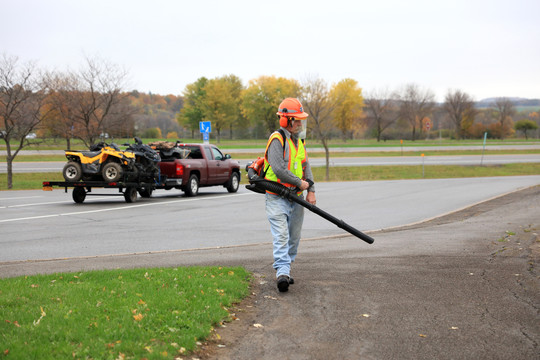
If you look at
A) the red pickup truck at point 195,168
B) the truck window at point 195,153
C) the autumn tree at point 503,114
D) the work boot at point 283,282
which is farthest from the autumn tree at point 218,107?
the work boot at point 283,282

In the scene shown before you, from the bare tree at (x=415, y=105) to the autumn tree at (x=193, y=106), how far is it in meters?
31.5

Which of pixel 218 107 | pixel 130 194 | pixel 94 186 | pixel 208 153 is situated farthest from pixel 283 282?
pixel 218 107

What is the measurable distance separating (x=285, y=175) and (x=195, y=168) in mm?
15127

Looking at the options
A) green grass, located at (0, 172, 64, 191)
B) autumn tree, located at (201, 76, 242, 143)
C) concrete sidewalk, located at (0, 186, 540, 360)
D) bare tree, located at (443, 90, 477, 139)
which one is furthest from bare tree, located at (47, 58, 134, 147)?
bare tree, located at (443, 90, 477, 139)

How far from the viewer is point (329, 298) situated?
6270 mm

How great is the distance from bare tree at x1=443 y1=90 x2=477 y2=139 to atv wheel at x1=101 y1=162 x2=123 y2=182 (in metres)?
75.6

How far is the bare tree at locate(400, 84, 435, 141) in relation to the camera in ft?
303

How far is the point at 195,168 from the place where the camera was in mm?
21312

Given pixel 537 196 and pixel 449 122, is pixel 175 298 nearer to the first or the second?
pixel 537 196

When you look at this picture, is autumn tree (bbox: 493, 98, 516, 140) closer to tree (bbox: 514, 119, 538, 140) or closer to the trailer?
tree (bbox: 514, 119, 538, 140)

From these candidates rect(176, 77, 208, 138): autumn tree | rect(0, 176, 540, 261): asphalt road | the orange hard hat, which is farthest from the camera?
rect(176, 77, 208, 138): autumn tree

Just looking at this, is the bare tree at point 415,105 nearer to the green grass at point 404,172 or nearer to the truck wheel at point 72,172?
the green grass at point 404,172

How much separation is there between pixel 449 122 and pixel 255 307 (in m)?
97.9

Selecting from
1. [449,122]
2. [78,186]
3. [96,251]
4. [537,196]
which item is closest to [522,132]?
[449,122]
